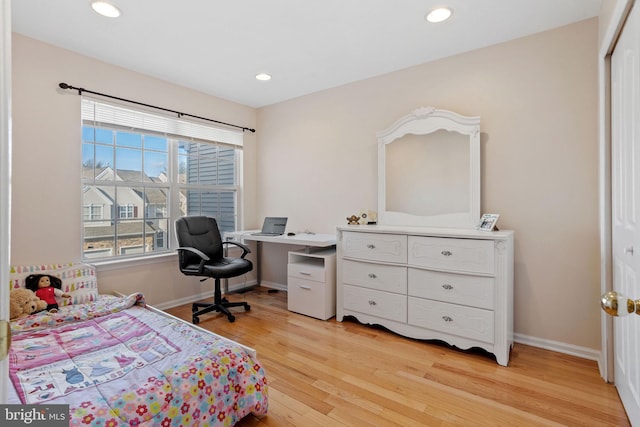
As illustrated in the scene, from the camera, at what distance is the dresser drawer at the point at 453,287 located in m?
2.37

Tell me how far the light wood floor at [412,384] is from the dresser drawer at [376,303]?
0.18m

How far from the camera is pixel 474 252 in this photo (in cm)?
241

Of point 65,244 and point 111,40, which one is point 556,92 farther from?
point 65,244

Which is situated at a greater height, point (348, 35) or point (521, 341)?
point (348, 35)

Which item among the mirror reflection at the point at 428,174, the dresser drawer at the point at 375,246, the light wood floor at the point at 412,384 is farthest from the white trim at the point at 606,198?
the dresser drawer at the point at 375,246

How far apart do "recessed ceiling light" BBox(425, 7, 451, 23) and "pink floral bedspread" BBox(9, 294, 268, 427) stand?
8.33 ft

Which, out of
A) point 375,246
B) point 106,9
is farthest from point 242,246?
point 106,9

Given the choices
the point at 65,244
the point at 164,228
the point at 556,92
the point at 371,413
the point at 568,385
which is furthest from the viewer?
the point at 164,228

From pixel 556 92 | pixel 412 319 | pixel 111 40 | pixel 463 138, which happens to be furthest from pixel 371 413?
pixel 111 40

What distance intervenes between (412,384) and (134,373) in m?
1.59

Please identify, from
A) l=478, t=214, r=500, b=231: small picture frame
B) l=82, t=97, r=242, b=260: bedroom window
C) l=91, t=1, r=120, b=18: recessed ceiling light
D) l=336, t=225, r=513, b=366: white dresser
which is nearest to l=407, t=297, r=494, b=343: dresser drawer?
l=336, t=225, r=513, b=366: white dresser


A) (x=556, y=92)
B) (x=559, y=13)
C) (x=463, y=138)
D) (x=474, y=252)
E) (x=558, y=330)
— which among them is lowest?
(x=558, y=330)

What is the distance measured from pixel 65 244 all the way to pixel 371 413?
2820 millimetres

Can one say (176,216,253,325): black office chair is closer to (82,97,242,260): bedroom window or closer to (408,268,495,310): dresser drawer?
(82,97,242,260): bedroom window
